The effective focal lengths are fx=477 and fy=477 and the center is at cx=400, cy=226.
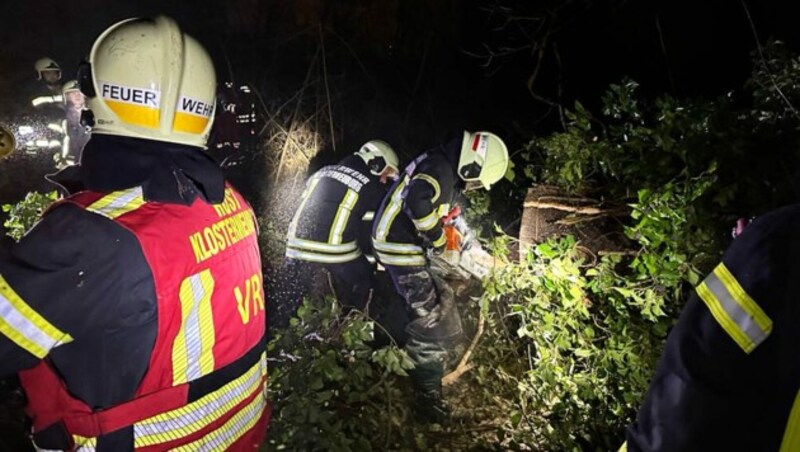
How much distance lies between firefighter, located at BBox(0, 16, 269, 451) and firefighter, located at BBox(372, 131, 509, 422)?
2.65 meters

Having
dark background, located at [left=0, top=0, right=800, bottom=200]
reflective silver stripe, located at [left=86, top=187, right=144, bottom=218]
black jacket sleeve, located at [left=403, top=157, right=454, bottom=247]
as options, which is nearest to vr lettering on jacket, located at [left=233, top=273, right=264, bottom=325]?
reflective silver stripe, located at [left=86, top=187, right=144, bottom=218]

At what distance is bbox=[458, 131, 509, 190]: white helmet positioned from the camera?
462 cm

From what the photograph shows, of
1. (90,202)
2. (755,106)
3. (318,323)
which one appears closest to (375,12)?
(318,323)

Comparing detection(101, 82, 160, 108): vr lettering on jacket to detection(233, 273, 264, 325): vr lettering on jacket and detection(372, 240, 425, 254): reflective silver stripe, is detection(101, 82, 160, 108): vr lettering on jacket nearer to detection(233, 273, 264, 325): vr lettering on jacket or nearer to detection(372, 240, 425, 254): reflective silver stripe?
detection(233, 273, 264, 325): vr lettering on jacket

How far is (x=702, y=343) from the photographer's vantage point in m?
1.21

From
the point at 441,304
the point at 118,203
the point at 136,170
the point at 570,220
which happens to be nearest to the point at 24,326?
the point at 118,203

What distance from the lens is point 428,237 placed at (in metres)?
4.60

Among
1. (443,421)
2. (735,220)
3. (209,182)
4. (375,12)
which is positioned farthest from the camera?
(375,12)

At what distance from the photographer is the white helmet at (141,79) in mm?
1811

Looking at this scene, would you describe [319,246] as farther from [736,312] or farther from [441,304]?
[736,312]

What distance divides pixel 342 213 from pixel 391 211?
56 centimetres

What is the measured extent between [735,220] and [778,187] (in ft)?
0.81

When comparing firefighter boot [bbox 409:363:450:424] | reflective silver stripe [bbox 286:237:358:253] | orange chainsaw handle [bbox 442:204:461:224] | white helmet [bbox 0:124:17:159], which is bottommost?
firefighter boot [bbox 409:363:450:424]

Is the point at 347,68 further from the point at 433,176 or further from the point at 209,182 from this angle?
the point at 209,182
